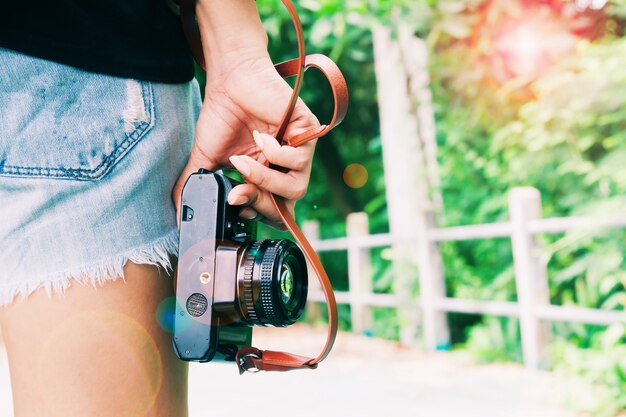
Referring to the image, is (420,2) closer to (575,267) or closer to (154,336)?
(575,267)

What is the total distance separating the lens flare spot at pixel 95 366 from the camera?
2.88 feet

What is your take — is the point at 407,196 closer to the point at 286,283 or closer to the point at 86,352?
the point at 286,283

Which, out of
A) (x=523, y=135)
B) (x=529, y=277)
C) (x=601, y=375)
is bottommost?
(x=601, y=375)

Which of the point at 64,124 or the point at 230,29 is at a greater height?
the point at 230,29

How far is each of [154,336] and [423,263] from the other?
197 inches

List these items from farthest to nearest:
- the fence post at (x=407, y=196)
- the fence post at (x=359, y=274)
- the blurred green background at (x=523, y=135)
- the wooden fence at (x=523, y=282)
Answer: the fence post at (x=359, y=274), the fence post at (x=407, y=196), the wooden fence at (x=523, y=282), the blurred green background at (x=523, y=135)

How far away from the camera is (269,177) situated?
98 centimetres

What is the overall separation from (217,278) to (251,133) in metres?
0.24

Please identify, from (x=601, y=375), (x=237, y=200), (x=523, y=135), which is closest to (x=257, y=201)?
(x=237, y=200)

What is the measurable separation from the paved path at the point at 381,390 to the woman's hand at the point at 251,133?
9.79ft

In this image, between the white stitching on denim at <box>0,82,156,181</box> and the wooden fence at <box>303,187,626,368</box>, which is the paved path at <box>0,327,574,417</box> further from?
the white stitching on denim at <box>0,82,156,181</box>

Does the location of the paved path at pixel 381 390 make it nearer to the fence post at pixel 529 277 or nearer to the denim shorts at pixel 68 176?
the fence post at pixel 529 277

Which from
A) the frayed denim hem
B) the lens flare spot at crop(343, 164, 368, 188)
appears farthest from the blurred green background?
the frayed denim hem

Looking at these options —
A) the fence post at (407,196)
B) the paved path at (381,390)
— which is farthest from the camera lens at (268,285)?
the fence post at (407,196)
